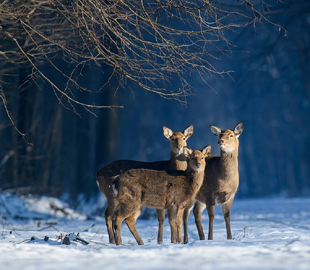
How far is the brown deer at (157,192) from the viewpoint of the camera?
8586 mm

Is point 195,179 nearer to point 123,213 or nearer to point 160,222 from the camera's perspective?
point 160,222

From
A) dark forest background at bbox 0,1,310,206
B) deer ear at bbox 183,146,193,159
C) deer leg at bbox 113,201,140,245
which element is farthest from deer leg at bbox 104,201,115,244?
dark forest background at bbox 0,1,310,206

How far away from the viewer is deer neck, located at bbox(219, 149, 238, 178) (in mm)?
9391

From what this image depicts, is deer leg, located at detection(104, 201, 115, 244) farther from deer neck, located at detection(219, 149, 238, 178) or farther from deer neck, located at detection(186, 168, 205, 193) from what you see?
deer neck, located at detection(219, 149, 238, 178)

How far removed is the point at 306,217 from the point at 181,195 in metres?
6.91

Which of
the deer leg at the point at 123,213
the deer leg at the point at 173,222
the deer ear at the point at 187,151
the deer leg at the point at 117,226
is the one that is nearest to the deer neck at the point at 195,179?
the deer ear at the point at 187,151

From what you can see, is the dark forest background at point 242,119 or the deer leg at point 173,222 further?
the dark forest background at point 242,119

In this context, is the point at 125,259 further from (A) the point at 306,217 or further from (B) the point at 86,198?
(B) the point at 86,198

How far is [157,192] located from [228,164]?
1.55 meters

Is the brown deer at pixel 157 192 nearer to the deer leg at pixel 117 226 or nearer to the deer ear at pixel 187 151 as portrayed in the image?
the deer leg at pixel 117 226

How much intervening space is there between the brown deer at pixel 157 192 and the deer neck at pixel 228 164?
0.60m

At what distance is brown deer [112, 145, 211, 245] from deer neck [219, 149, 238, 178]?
1.98 feet

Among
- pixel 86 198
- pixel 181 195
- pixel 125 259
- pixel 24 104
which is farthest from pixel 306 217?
pixel 24 104

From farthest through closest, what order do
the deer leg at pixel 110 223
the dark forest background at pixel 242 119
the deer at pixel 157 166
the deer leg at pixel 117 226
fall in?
the dark forest background at pixel 242 119, the deer at pixel 157 166, the deer leg at pixel 110 223, the deer leg at pixel 117 226
